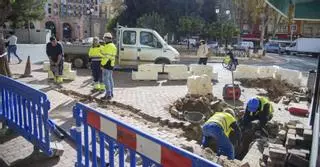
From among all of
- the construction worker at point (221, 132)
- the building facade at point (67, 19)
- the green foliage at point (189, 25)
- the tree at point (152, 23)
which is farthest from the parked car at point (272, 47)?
the construction worker at point (221, 132)

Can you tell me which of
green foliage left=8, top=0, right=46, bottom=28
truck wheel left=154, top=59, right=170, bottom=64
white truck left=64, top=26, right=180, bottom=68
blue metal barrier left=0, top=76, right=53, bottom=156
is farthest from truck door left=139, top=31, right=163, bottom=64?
green foliage left=8, top=0, right=46, bottom=28

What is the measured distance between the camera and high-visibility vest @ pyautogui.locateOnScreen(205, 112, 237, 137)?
232 inches

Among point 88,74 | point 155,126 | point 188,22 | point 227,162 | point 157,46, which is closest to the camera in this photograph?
point 227,162

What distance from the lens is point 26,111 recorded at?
215 inches

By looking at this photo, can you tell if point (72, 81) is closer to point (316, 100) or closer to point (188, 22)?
point (316, 100)

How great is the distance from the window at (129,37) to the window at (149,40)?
1.08ft

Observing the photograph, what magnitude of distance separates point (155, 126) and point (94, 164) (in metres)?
3.95

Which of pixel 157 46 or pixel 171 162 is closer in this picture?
pixel 171 162

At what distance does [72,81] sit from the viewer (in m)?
13.6

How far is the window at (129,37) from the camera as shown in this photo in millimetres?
17062

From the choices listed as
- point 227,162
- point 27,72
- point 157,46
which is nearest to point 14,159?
point 227,162

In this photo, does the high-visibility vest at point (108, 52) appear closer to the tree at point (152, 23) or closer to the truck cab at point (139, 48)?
the truck cab at point (139, 48)

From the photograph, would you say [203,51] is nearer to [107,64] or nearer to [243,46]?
[107,64]

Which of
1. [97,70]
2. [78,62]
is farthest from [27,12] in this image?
[97,70]
